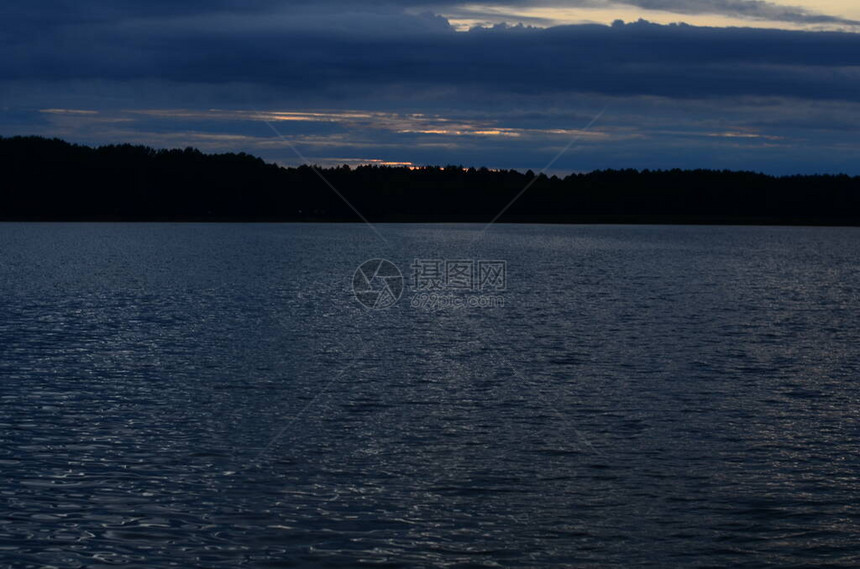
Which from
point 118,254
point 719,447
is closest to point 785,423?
point 719,447

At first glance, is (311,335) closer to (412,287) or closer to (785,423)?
(785,423)

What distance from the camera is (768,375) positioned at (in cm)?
2895

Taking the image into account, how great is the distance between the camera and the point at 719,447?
19844 mm

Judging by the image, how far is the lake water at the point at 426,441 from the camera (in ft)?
46.0

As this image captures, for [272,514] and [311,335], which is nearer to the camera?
[272,514]

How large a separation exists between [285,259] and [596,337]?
72636 mm

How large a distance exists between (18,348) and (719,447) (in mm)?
23519

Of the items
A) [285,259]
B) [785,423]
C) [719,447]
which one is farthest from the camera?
[285,259]

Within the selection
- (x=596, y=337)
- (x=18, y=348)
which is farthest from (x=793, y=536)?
(x=18, y=348)

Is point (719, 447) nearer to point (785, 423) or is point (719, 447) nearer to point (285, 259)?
point (785, 423)

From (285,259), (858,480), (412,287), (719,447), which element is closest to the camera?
(858,480)

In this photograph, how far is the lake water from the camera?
1403 cm

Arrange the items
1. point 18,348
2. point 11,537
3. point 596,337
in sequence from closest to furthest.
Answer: point 11,537 → point 18,348 → point 596,337

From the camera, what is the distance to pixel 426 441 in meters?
20.3
